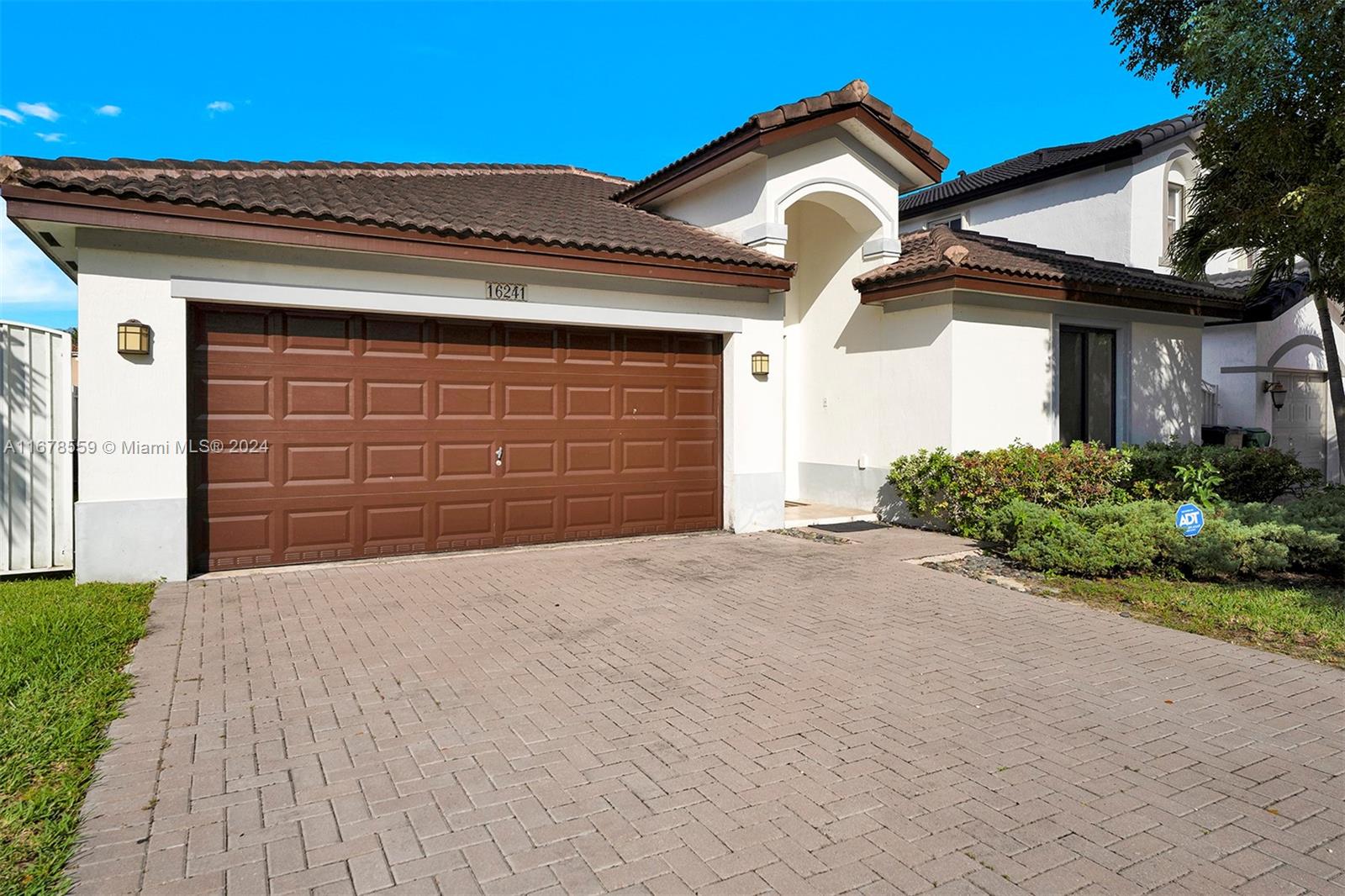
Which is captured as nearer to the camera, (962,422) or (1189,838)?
(1189,838)

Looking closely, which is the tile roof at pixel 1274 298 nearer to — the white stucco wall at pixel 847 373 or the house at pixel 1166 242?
the house at pixel 1166 242

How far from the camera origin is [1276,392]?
17609 mm

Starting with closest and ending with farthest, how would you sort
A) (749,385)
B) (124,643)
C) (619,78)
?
1. (124,643)
2. (749,385)
3. (619,78)

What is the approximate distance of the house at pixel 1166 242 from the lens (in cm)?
1762

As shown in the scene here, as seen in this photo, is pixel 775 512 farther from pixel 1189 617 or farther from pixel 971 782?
pixel 971 782

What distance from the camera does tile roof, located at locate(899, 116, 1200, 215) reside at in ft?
61.6

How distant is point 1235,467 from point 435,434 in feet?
36.7

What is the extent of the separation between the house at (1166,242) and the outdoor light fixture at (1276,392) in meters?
0.04

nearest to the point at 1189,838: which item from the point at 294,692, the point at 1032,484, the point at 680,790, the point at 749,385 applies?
the point at 680,790

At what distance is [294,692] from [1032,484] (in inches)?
342

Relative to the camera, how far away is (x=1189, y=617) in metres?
6.60

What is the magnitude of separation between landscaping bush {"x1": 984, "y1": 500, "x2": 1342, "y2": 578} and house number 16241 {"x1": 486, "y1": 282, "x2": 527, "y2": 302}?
20.1ft

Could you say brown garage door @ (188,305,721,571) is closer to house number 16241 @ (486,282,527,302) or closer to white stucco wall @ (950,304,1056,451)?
house number 16241 @ (486,282,527,302)

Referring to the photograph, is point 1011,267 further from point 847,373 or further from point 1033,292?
point 847,373
